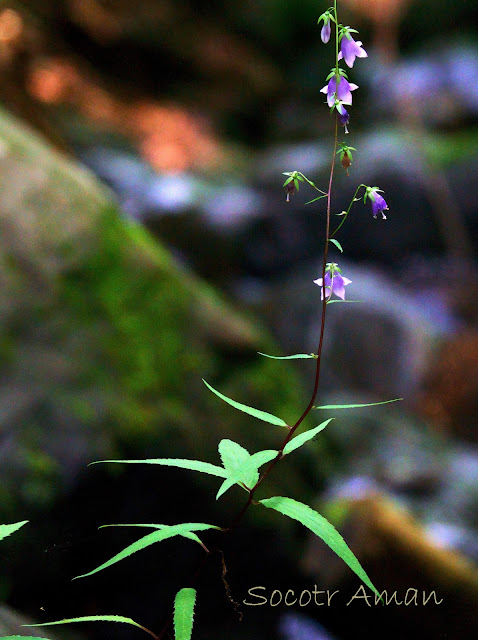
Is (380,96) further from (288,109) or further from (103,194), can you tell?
(103,194)

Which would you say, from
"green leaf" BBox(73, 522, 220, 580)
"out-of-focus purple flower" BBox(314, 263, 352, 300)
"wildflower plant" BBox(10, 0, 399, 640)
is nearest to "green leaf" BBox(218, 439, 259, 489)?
"wildflower plant" BBox(10, 0, 399, 640)

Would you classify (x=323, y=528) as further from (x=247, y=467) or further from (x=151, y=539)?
(x=151, y=539)

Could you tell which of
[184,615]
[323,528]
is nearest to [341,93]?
[323,528]

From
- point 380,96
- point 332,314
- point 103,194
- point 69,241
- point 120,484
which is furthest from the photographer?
point 380,96

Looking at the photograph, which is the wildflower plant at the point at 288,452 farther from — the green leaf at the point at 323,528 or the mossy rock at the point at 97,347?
the mossy rock at the point at 97,347

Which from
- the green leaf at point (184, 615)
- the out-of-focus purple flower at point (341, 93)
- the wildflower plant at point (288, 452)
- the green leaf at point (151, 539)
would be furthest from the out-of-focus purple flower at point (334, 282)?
the green leaf at point (184, 615)

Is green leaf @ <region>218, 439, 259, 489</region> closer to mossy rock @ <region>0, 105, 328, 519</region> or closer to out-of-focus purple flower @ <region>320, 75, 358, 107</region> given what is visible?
out-of-focus purple flower @ <region>320, 75, 358, 107</region>

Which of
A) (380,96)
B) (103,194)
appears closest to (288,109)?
(380,96)
